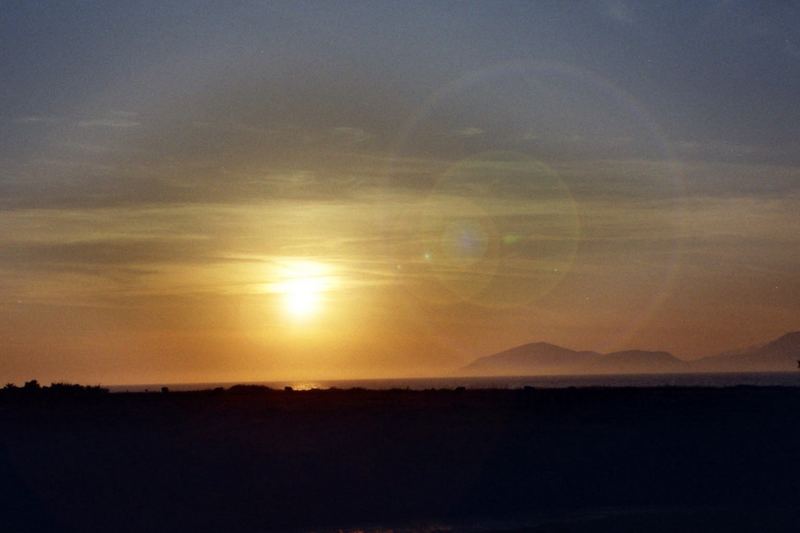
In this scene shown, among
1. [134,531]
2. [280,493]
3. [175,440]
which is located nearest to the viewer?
[134,531]

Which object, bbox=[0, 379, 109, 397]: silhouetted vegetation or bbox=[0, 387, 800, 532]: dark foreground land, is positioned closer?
bbox=[0, 387, 800, 532]: dark foreground land

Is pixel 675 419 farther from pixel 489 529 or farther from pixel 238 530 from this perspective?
pixel 238 530

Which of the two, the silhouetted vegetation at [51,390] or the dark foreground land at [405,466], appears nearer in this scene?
the dark foreground land at [405,466]

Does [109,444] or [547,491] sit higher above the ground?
[109,444]

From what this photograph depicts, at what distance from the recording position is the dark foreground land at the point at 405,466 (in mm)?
30219

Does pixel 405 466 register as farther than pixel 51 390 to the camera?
No

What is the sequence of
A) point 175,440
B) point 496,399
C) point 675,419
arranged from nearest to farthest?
point 175,440 → point 675,419 → point 496,399

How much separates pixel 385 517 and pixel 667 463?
1143 cm

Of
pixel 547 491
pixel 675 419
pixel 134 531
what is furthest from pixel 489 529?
pixel 675 419

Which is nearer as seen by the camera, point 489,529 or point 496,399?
point 489,529

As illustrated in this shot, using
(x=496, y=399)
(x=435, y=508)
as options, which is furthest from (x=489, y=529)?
(x=496, y=399)

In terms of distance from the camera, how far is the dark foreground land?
30.2 m

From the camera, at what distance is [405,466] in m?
36.2

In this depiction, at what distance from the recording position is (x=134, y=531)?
1123 inches
